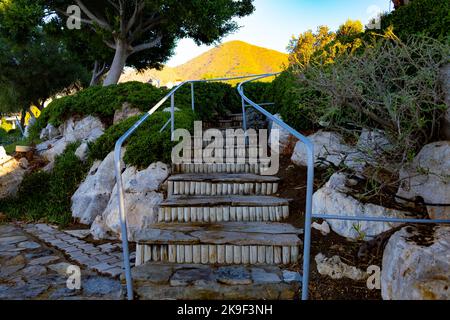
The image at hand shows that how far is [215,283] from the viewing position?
2.46 m

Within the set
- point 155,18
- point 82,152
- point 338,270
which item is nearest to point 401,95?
point 338,270

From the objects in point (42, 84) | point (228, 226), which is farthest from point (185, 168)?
point (42, 84)

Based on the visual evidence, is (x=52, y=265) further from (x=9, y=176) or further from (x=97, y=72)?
(x=97, y=72)

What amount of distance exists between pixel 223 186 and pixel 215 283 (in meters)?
1.70

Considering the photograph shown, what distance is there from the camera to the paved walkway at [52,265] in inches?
109

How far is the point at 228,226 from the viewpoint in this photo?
10.7 ft

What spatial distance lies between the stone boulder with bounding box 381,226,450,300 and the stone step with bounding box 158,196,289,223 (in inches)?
49.6

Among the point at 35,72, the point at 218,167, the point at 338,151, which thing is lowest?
the point at 218,167

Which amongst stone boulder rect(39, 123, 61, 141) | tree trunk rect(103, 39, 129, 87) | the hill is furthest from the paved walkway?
the hill

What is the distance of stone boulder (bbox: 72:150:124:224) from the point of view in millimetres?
5070

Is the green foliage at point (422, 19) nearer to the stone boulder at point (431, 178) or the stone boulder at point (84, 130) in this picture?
the stone boulder at point (431, 178)

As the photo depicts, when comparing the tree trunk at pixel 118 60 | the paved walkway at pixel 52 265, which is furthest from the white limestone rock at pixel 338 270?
the tree trunk at pixel 118 60

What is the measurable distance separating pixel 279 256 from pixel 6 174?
20.3 ft
